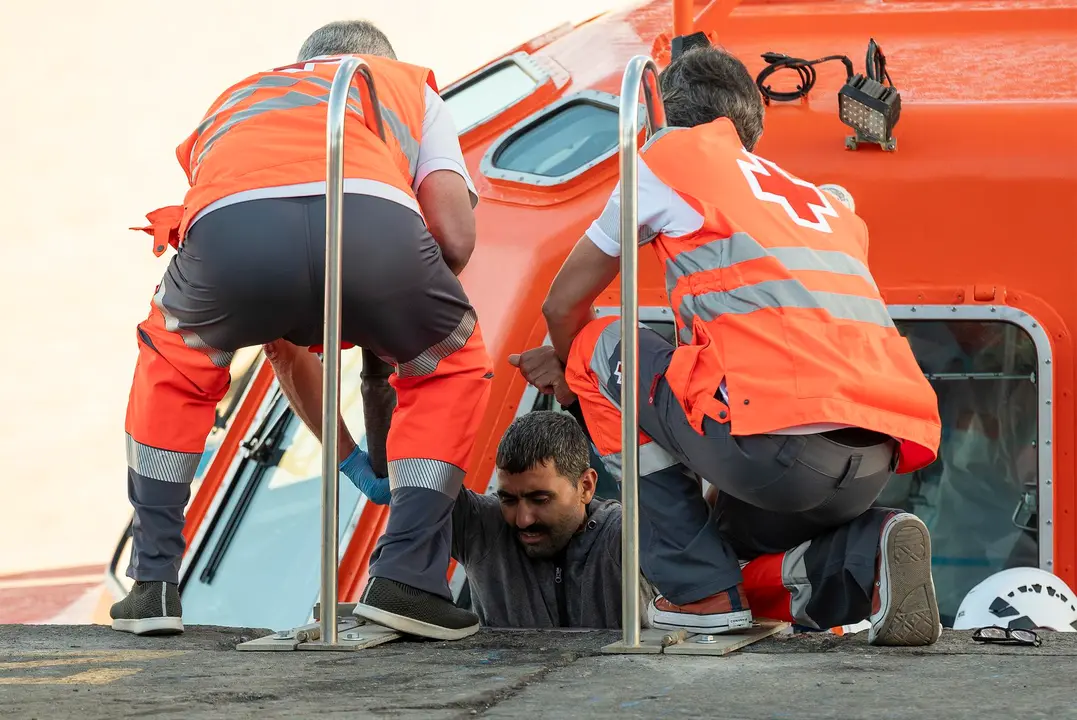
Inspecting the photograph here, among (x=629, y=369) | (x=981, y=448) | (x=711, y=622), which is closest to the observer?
(x=629, y=369)

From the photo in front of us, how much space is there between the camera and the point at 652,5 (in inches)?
197

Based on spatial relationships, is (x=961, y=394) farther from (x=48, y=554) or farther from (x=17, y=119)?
(x=17, y=119)

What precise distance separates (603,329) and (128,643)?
1.14 meters

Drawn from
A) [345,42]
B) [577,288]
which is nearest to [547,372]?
[577,288]

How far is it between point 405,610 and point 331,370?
530mm

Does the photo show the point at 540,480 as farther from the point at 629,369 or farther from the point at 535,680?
the point at 535,680

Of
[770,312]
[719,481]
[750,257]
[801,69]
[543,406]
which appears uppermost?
[801,69]

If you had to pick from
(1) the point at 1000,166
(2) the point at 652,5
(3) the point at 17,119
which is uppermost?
(3) the point at 17,119

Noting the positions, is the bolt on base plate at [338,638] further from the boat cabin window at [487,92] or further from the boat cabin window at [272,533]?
the boat cabin window at [487,92]

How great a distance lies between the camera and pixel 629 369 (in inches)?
101

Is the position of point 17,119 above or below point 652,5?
above

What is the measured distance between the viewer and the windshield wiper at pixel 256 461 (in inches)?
153

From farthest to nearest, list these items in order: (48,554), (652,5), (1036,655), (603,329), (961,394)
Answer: (48,554) < (652,5) < (961,394) < (603,329) < (1036,655)

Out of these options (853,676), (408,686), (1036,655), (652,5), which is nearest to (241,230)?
(408,686)
